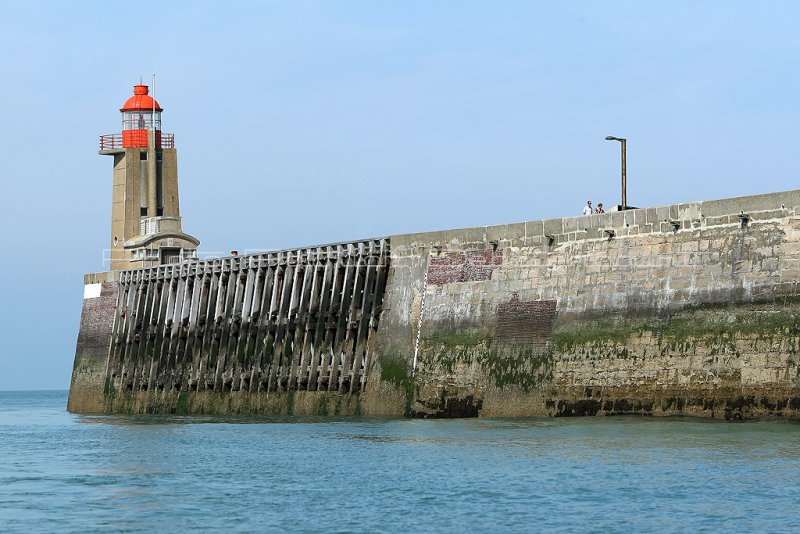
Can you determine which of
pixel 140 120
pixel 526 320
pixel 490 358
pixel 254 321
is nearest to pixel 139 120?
pixel 140 120

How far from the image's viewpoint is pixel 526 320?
30906 millimetres

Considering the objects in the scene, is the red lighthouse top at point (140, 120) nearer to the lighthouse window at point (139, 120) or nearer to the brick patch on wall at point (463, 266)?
the lighthouse window at point (139, 120)

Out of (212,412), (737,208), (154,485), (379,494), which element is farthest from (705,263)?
(212,412)

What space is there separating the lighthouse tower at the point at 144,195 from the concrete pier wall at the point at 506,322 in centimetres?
357

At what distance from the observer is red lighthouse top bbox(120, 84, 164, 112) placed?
165ft

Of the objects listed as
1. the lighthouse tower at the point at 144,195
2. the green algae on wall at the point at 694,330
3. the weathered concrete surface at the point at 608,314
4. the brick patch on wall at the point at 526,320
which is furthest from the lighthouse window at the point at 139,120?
the green algae on wall at the point at 694,330

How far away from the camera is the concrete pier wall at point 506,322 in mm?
26156

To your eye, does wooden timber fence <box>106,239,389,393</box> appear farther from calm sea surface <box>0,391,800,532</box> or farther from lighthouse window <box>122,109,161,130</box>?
calm sea surface <box>0,391,800,532</box>

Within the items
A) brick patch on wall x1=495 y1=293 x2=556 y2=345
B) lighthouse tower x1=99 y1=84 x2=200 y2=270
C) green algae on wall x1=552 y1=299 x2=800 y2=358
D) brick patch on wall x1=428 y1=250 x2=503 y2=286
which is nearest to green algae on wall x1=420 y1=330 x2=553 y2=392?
brick patch on wall x1=495 y1=293 x2=556 y2=345

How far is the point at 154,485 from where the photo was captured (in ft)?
70.8

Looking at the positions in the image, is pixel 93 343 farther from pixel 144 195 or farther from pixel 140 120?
pixel 140 120

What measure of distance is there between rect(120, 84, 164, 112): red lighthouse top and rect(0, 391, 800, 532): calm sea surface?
22508 mm

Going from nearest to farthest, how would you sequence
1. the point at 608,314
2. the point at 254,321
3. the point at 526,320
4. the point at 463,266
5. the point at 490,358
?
1. the point at 608,314
2. the point at 526,320
3. the point at 490,358
4. the point at 463,266
5. the point at 254,321

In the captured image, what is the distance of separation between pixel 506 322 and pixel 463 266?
225cm
